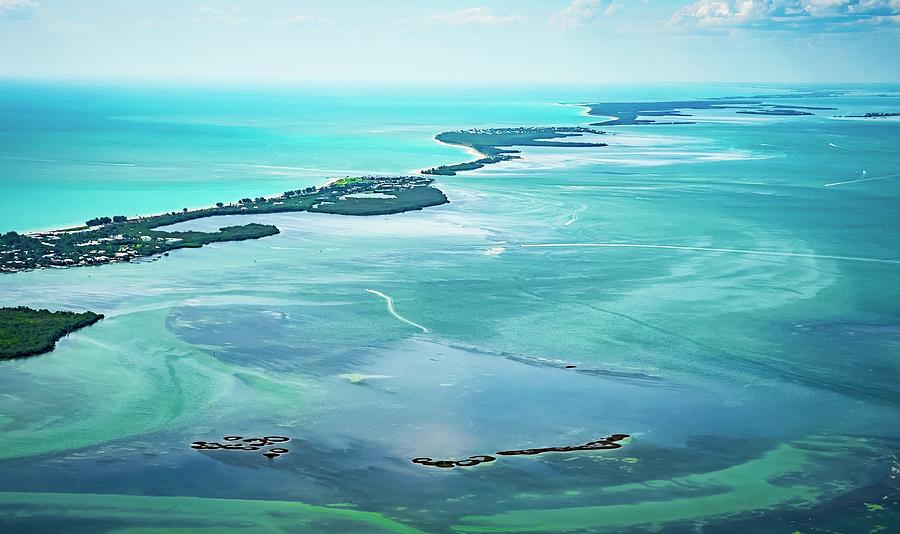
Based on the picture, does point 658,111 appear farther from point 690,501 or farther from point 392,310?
point 690,501

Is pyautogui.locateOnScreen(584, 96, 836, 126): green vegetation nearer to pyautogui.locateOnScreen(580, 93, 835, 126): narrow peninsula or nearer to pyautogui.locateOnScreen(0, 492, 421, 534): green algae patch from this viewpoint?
pyautogui.locateOnScreen(580, 93, 835, 126): narrow peninsula

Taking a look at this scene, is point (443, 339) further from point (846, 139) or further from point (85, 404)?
point (846, 139)

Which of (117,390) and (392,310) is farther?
(392,310)

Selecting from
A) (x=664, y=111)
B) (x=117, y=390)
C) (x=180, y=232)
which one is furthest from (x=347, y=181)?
(x=664, y=111)

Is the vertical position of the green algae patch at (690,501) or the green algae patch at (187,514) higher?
the green algae patch at (187,514)

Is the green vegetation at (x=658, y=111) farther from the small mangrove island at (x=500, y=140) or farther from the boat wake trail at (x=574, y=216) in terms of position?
the boat wake trail at (x=574, y=216)

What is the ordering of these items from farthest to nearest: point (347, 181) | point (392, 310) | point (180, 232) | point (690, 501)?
point (347, 181) → point (180, 232) → point (392, 310) → point (690, 501)

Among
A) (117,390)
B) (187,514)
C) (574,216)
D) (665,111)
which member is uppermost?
(665,111)

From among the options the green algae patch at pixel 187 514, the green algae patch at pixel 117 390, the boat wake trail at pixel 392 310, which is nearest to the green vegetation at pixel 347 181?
the boat wake trail at pixel 392 310
